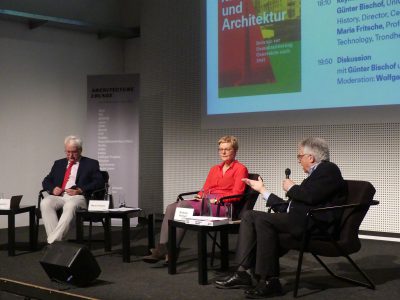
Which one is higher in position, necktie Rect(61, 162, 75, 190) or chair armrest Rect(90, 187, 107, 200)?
necktie Rect(61, 162, 75, 190)

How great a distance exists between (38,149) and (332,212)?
16.0 ft

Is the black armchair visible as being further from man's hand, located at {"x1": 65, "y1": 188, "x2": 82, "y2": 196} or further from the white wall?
the white wall

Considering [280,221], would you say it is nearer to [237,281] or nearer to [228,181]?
[237,281]

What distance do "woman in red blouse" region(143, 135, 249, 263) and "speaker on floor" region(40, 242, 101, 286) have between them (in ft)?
2.50

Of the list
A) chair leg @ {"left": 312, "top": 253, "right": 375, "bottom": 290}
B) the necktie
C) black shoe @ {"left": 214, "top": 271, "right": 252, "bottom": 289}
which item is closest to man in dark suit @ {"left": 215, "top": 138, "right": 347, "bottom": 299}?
black shoe @ {"left": 214, "top": 271, "right": 252, "bottom": 289}

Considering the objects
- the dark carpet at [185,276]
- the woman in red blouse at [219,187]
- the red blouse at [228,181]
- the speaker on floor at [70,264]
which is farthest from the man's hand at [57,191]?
the speaker on floor at [70,264]

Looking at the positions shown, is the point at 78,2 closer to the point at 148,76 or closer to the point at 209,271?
the point at 148,76

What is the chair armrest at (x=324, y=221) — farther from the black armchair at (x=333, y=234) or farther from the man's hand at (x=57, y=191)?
the man's hand at (x=57, y=191)

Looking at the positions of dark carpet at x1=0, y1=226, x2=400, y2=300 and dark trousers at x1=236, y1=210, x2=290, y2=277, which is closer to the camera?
dark trousers at x1=236, y1=210, x2=290, y2=277

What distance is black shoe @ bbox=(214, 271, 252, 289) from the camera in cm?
375

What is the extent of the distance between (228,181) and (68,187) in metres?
1.82

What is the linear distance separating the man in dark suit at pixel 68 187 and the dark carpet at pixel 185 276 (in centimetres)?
31

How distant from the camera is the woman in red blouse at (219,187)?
4.46 metres

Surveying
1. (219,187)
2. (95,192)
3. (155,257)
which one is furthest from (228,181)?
(95,192)
